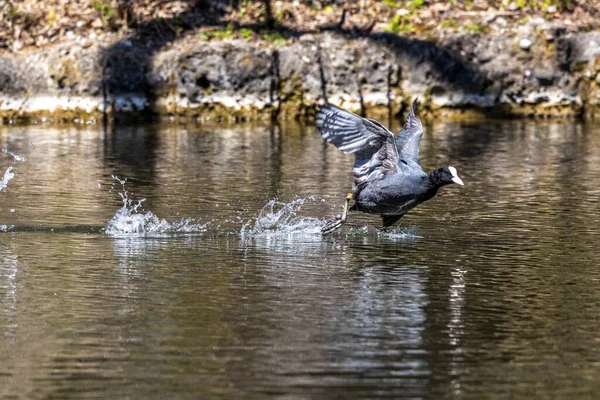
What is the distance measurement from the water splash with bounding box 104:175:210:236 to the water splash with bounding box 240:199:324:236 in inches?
17.3

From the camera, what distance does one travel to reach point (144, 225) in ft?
34.3

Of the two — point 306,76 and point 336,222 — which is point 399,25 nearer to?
point 306,76

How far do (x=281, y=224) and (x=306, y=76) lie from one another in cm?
1100

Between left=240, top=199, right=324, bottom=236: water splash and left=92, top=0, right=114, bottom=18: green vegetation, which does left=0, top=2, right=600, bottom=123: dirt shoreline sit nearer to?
left=92, top=0, right=114, bottom=18: green vegetation

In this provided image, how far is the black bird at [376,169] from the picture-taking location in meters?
9.86

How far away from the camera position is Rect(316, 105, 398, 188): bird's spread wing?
1003 cm

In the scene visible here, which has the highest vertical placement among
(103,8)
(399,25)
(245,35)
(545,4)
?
(545,4)

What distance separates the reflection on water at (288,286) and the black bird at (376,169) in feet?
1.04

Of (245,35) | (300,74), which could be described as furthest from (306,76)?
(245,35)

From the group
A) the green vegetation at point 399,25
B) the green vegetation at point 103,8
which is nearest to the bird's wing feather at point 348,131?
the green vegetation at point 399,25

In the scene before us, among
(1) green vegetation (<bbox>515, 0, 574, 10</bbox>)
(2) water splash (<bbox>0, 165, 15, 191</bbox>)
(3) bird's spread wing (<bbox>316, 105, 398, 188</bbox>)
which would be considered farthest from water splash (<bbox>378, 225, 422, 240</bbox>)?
(1) green vegetation (<bbox>515, 0, 574, 10</bbox>)

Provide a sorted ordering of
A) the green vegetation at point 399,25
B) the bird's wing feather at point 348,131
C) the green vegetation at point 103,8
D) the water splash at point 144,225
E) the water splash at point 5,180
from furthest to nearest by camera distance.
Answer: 1. the green vegetation at point 399,25
2. the green vegetation at point 103,8
3. the water splash at point 5,180
4. the water splash at point 144,225
5. the bird's wing feather at point 348,131

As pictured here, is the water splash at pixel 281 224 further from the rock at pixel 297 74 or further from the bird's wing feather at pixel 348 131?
the rock at pixel 297 74

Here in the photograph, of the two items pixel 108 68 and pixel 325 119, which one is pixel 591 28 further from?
pixel 325 119
